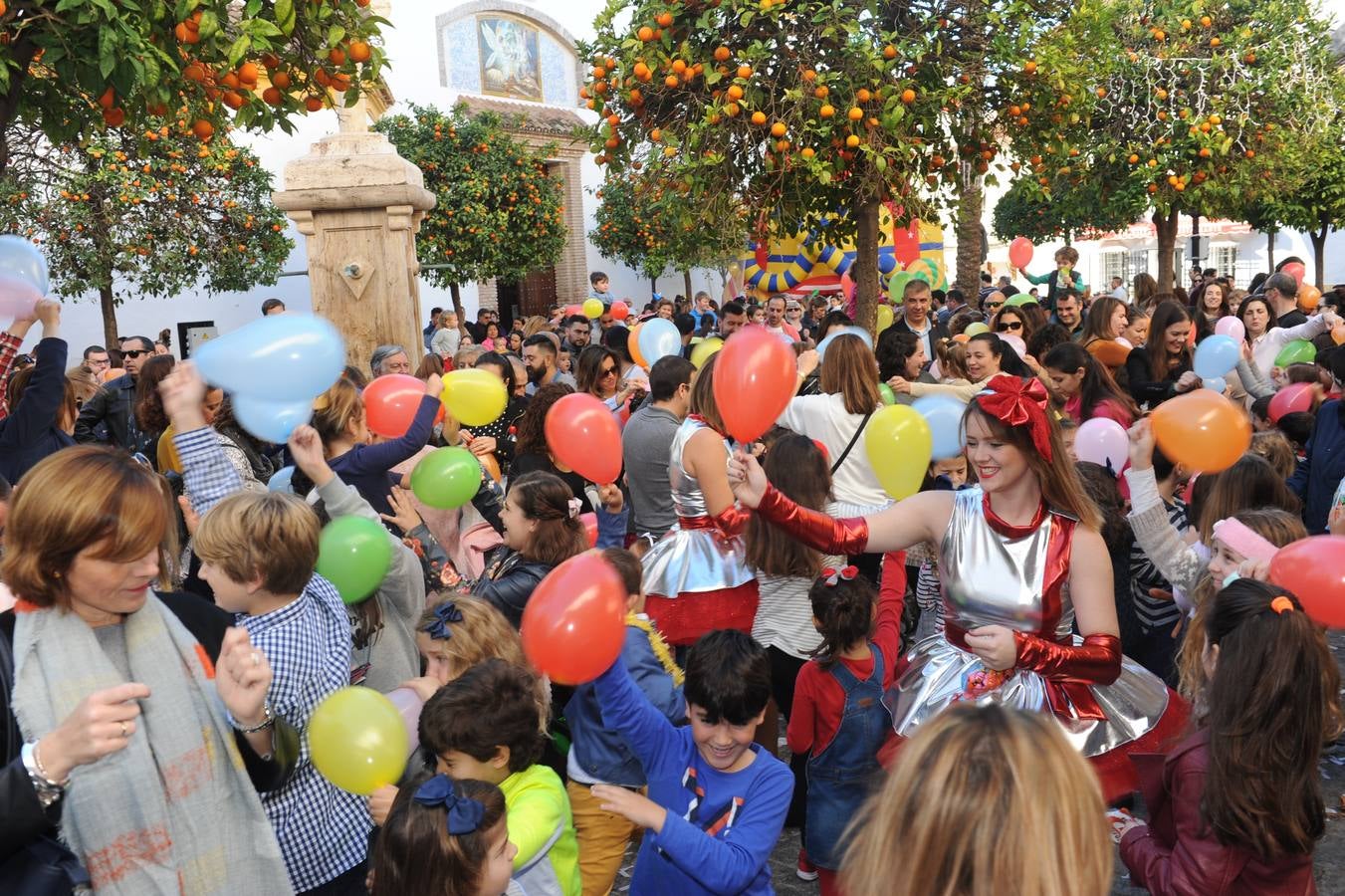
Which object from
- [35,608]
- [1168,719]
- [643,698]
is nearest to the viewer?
[35,608]

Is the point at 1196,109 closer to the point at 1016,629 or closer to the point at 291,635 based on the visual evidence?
the point at 1016,629

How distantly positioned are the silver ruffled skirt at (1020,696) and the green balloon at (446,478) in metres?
1.92

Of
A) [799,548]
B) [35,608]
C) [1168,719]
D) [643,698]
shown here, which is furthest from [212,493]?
[1168,719]

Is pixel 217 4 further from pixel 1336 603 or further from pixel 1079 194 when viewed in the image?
pixel 1079 194

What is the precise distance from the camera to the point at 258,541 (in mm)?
2459

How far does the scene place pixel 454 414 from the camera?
4871mm

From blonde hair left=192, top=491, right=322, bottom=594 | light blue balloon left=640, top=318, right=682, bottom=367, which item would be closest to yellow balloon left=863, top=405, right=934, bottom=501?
blonde hair left=192, top=491, right=322, bottom=594

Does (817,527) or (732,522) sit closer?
(817,527)

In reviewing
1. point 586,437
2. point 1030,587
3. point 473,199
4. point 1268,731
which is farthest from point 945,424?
point 473,199

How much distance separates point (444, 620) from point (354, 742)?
607 millimetres

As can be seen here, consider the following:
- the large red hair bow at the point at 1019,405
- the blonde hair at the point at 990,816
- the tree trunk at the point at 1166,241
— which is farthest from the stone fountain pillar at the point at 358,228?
the tree trunk at the point at 1166,241

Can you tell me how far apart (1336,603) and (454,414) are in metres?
3.29

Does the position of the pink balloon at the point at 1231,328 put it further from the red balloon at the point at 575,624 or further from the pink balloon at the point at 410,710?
the pink balloon at the point at 410,710

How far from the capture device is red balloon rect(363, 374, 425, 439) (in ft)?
14.6
